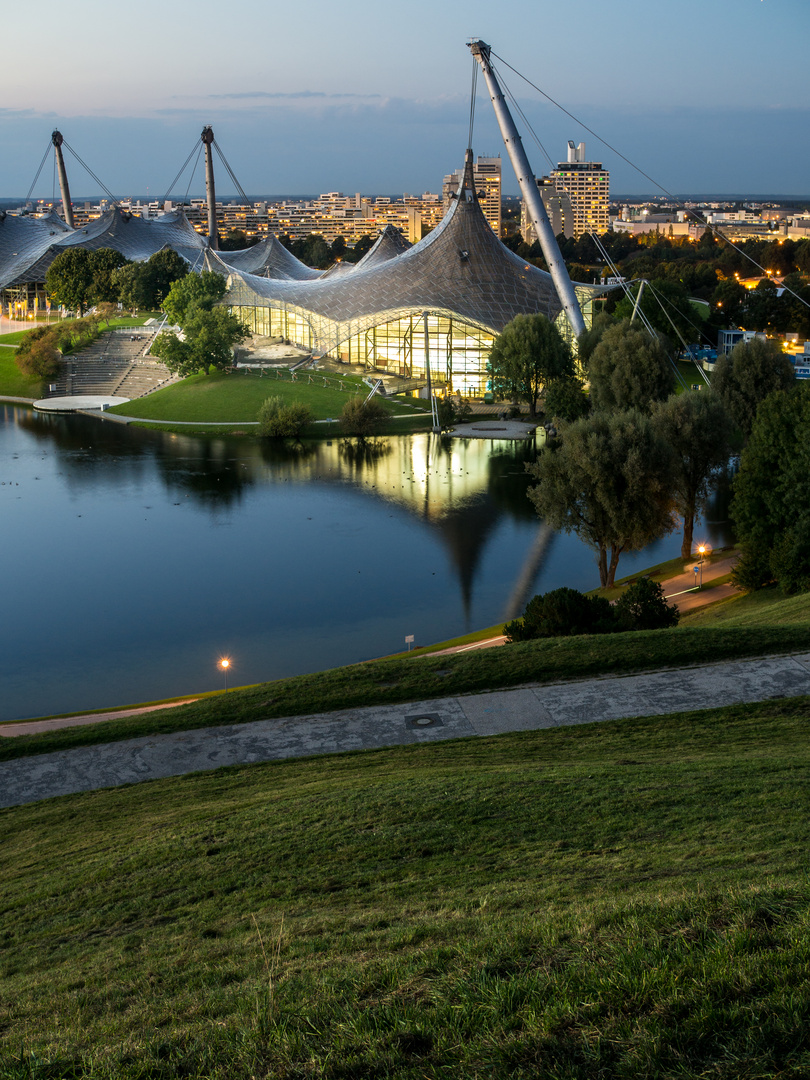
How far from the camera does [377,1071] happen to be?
14.0ft

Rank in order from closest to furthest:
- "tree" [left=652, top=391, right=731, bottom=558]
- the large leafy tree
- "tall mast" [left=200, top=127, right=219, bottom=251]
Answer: "tree" [left=652, top=391, right=731, bottom=558] < the large leafy tree < "tall mast" [left=200, top=127, right=219, bottom=251]

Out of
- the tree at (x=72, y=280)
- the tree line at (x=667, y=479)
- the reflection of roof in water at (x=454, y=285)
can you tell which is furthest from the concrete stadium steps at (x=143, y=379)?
the tree line at (x=667, y=479)

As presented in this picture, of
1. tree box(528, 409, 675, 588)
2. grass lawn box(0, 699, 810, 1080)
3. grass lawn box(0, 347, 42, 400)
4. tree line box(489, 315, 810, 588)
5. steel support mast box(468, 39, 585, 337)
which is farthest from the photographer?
grass lawn box(0, 347, 42, 400)

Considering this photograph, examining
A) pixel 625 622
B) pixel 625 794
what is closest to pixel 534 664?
pixel 625 622

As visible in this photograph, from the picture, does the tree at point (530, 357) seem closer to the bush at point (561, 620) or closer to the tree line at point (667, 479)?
the tree line at point (667, 479)

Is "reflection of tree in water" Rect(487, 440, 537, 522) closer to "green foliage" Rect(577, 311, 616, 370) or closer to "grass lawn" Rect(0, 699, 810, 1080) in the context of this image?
"green foliage" Rect(577, 311, 616, 370)

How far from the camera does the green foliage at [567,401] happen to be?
139ft

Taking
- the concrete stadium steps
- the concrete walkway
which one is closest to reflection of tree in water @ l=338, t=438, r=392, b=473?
the concrete stadium steps

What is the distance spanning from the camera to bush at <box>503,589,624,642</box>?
62.1 ft

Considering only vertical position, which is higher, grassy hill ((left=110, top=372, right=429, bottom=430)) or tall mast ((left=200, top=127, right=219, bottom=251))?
tall mast ((left=200, top=127, right=219, bottom=251))

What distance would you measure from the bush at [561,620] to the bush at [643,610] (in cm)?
26

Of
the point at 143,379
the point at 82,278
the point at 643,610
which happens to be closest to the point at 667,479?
the point at 643,610

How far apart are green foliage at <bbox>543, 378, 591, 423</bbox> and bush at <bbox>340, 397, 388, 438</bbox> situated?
27.6ft

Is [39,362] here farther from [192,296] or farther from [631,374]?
[631,374]
